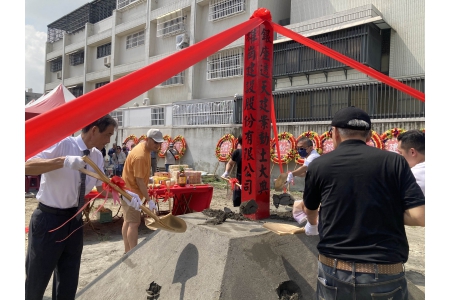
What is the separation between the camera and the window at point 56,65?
92.0ft

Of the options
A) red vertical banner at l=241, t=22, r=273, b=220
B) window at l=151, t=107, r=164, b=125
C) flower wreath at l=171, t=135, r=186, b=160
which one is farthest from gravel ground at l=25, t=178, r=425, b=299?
window at l=151, t=107, r=164, b=125

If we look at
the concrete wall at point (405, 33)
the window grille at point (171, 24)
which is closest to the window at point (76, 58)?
the window grille at point (171, 24)

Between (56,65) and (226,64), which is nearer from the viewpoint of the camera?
(226,64)

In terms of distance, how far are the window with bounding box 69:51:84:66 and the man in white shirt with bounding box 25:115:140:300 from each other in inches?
1025

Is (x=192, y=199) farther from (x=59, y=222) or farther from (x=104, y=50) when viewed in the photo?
(x=104, y=50)

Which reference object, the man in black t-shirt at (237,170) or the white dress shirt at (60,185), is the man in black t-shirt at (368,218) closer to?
the white dress shirt at (60,185)

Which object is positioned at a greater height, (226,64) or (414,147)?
(226,64)

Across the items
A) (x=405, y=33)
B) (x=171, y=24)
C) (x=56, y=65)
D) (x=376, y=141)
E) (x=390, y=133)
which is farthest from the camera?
(x=56, y=65)

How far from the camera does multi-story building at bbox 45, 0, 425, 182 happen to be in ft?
34.5

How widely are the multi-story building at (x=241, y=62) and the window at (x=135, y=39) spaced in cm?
7

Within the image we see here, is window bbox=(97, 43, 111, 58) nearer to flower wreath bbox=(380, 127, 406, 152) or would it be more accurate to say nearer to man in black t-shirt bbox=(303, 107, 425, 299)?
flower wreath bbox=(380, 127, 406, 152)

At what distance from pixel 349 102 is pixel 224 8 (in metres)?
8.80

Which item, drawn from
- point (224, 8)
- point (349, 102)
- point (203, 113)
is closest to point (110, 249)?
point (349, 102)

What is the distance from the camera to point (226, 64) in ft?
50.9
